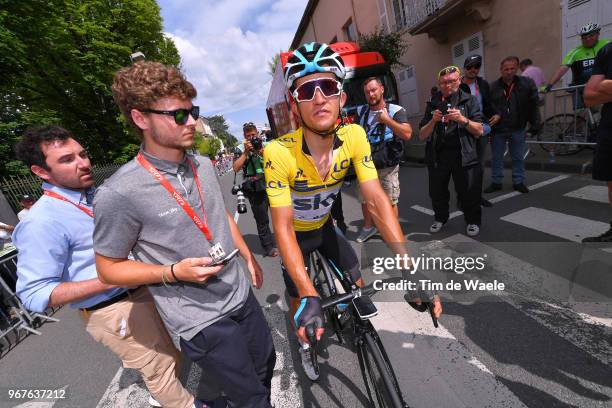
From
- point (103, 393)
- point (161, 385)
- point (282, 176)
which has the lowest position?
point (103, 393)

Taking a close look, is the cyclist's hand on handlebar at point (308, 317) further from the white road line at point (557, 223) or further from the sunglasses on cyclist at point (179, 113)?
the white road line at point (557, 223)

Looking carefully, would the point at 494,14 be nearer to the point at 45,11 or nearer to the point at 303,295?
the point at 303,295

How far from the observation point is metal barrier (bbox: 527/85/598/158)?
626 centimetres

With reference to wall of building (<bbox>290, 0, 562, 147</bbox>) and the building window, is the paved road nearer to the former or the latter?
wall of building (<bbox>290, 0, 562, 147</bbox>)

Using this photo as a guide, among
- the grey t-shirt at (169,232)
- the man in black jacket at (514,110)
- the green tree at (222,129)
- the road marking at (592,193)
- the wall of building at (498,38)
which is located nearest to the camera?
the grey t-shirt at (169,232)

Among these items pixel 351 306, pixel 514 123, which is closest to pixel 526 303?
pixel 351 306

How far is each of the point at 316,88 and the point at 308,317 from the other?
1.37 m

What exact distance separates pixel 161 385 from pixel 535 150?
32.5 feet

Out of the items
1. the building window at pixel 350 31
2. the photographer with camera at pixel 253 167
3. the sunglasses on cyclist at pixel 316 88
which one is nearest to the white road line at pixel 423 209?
the photographer with camera at pixel 253 167

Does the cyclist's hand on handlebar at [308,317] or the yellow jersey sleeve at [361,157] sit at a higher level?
the yellow jersey sleeve at [361,157]

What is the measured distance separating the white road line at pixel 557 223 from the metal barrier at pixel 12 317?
7609 millimetres

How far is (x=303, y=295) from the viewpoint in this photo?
169cm

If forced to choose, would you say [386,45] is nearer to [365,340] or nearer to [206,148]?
[365,340]

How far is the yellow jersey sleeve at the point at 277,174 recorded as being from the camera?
1.94 metres
